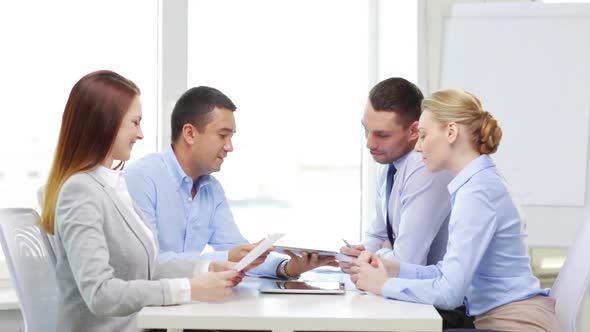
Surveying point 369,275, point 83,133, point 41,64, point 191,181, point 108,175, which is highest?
point 41,64

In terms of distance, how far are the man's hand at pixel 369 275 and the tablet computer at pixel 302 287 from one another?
51 mm

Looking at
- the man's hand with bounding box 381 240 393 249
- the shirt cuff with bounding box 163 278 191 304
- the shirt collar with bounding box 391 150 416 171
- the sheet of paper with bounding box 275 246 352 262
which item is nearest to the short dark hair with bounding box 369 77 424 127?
the shirt collar with bounding box 391 150 416 171

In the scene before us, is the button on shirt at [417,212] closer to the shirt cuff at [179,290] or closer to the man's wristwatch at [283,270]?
the man's wristwatch at [283,270]

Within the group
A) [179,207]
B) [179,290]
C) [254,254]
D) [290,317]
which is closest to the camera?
[290,317]

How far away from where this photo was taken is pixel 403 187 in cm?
289

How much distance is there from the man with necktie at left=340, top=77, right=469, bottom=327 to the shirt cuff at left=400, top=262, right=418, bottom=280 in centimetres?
21

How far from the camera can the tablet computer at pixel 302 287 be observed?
7.31 ft

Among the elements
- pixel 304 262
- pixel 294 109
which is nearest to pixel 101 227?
pixel 304 262

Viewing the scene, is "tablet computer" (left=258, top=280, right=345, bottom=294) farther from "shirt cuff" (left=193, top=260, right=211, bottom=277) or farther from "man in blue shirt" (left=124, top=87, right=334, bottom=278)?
"man in blue shirt" (left=124, top=87, right=334, bottom=278)

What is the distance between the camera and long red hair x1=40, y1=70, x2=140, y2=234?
2.21 m

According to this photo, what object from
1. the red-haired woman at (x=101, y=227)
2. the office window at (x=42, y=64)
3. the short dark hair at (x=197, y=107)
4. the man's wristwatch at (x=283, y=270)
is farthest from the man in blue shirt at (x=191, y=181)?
the office window at (x=42, y=64)

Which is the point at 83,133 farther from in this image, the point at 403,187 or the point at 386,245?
the point at 386,245

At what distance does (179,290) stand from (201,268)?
47cm

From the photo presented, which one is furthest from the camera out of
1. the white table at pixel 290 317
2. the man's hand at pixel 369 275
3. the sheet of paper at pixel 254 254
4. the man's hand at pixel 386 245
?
the man's hand at pixel 386 245
